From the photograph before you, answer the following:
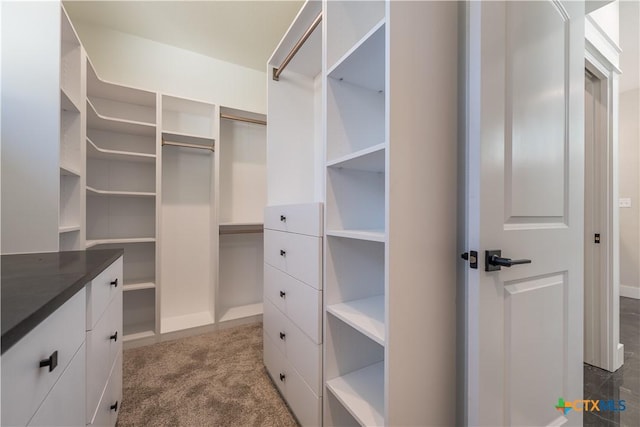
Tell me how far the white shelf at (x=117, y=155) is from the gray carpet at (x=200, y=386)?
1.60 meters

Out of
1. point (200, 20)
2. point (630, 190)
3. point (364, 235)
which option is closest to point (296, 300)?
point (364, 235)

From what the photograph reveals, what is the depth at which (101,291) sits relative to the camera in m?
1.01

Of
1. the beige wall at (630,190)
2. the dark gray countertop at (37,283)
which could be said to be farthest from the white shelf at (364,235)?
the beige wall at (630,190)

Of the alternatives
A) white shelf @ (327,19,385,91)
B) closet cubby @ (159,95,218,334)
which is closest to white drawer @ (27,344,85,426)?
white shelf @ (327,19,385,91)

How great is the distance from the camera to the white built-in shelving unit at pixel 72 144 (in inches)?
62.5

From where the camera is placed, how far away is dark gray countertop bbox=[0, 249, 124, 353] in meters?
0.50

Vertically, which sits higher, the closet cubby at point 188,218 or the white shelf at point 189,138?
the white shelf at point 189,138

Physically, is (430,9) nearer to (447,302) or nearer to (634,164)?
(447,302)

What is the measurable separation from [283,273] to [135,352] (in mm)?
1567

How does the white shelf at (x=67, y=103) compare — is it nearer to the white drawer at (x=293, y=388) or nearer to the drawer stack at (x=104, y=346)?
the drawer stack at (x=104, y=346)

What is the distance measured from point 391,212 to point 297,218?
63 cm

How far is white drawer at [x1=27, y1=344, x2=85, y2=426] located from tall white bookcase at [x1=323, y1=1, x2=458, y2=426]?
0.86 m

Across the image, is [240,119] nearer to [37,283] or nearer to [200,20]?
[200,20]

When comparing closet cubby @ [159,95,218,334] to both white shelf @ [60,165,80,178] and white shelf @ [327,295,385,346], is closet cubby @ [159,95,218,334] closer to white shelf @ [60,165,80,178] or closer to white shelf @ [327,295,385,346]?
white shelf @ [60,165,80,178]
